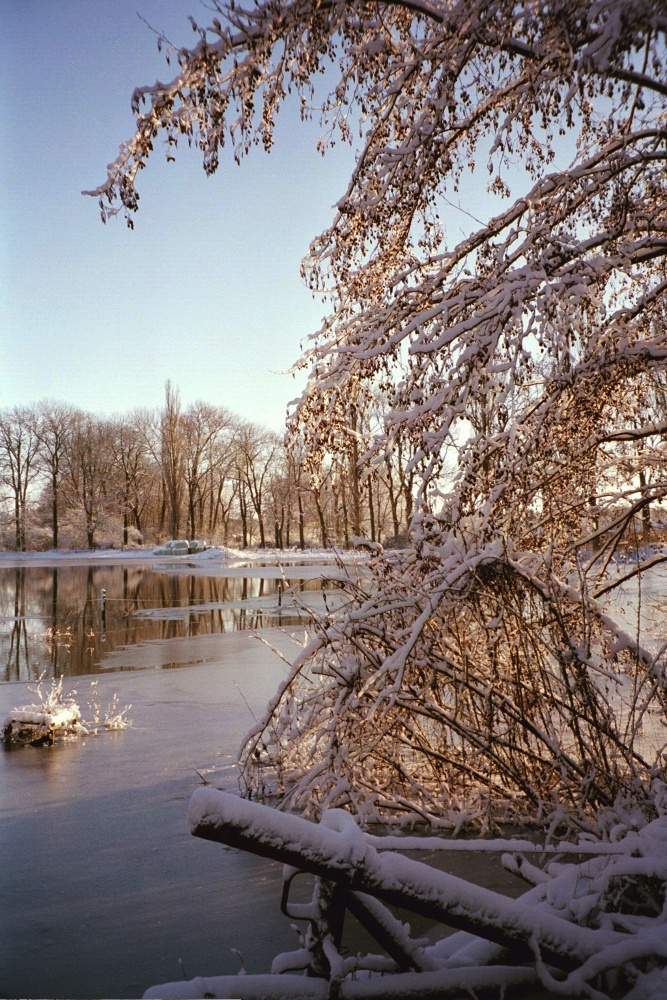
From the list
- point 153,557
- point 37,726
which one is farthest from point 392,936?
point 153,557

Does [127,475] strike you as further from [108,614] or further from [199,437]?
[108,614]

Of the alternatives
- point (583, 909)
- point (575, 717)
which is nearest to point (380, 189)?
point (575, 717)

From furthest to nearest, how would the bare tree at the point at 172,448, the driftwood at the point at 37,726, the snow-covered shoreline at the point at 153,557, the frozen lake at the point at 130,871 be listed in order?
the bare tree at the point at 172,448, the snow-covered shoreline at the point at 153,557, the driftwood at the point at 37,726, the frozen lake at the point at 130,871

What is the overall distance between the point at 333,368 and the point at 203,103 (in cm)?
206

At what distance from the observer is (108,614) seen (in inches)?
930

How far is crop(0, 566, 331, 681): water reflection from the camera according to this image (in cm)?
1612

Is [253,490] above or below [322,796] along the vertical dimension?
above

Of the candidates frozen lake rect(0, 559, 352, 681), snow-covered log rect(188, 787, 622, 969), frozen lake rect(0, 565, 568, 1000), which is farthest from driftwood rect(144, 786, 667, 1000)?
frozen lake rect(0, 559, 352, 681)

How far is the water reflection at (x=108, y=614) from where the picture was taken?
52.9 feet

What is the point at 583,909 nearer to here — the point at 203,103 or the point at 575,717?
the point at 575,717

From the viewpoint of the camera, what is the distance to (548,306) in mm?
4754

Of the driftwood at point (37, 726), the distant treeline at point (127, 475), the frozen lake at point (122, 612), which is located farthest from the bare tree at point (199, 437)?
the driftwood at point (37, 726)

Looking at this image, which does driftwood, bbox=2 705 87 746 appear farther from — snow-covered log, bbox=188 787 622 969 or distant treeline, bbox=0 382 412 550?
distant treeline, bbox=0 382 412 550

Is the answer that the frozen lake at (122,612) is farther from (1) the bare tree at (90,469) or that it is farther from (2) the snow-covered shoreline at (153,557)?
(1) the bare tree at (90,469)
